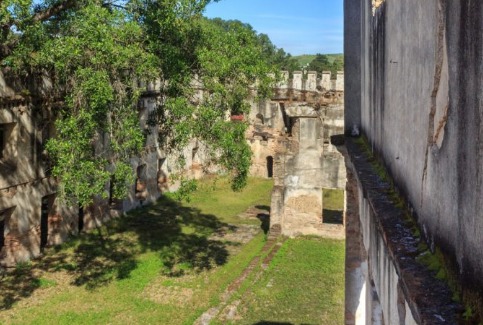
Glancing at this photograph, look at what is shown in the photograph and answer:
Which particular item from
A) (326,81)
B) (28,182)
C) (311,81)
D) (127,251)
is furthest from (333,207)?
(28,182)

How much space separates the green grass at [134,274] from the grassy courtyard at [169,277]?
23mm

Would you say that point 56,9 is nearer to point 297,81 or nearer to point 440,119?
A: point 440,119

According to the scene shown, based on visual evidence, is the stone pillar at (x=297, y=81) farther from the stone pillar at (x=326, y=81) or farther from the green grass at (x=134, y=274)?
the green grass at (x=134, y=274)

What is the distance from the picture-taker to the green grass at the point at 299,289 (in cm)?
1100

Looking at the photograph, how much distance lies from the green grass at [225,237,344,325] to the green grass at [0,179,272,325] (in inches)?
31.2

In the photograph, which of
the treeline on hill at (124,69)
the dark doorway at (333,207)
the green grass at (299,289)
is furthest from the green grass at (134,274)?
the dark doorway at (333,207)

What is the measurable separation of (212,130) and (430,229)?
29.5 feet

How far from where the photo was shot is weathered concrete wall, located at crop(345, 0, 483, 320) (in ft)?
5.88

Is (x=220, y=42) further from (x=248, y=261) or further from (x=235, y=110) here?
(x=248, y=261)

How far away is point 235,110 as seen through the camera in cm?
1259

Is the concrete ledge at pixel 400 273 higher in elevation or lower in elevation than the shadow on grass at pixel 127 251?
higher

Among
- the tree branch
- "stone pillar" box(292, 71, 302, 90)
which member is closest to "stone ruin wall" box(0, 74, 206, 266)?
the tree branch

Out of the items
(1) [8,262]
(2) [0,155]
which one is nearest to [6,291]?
(1) [8,262]

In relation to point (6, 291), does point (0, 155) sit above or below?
above
